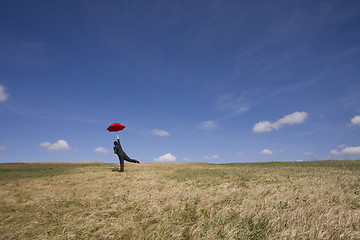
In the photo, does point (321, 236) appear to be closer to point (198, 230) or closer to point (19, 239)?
point (198, 230)

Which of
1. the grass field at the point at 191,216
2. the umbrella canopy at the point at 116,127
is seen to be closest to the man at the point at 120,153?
the umbrella canopy at the point at 116,127

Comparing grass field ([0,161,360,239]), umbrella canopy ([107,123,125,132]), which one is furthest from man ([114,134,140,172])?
grass field ([0,161,360,239])

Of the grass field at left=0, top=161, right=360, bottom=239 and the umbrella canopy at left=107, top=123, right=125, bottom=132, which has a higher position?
the umbrella canopy at left=107, top=123, right=125, bottom=132

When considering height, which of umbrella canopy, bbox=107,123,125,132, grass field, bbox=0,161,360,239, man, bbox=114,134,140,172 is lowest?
grass field, bbox=0,161,360,239

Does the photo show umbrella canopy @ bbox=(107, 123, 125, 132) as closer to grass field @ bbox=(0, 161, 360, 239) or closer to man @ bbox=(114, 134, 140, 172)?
man @ bbox=(114, 134, 140, 172)

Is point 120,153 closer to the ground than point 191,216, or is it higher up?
higher up

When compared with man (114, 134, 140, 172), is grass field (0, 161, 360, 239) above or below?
below

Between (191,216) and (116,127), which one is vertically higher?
(116,127)

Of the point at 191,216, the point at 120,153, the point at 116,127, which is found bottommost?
the point at 191,216

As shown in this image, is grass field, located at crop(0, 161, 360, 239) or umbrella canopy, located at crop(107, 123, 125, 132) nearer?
grass field, located at crop(0, 161, 360, 239)

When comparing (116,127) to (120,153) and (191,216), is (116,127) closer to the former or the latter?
(120,153)

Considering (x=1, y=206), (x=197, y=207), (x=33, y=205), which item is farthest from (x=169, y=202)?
(x=1, y=206)

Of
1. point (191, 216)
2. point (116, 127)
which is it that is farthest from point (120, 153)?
point (191, 216)

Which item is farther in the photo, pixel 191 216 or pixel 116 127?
pixel 116 127
